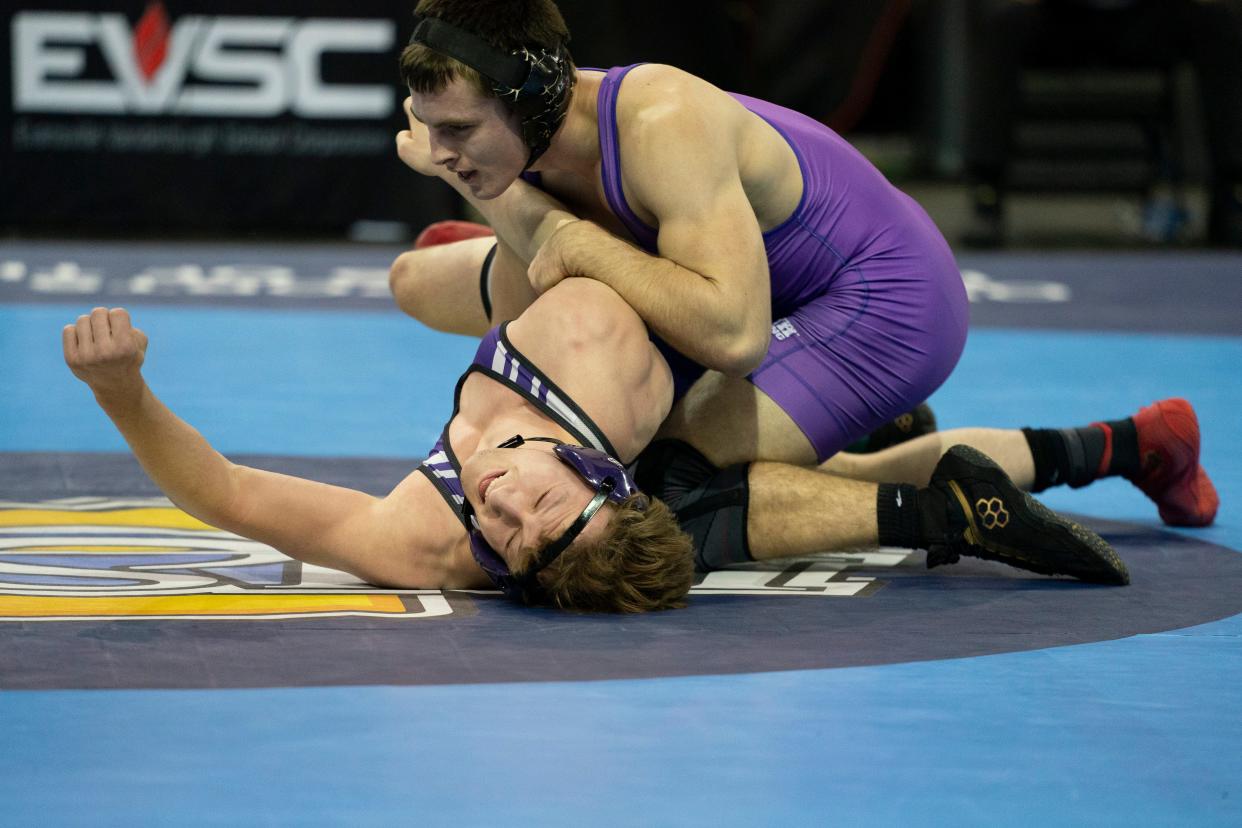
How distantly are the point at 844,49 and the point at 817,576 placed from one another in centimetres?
831

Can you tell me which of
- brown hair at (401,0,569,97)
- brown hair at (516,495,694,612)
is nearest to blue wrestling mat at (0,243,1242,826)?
brown hair at (516,495,694,612)

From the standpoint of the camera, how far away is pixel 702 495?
3439mm

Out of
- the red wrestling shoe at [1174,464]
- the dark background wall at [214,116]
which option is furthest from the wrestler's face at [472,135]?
the dark background wall at [214,116]

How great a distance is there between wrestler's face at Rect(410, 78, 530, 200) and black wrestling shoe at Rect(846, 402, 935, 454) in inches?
48.5

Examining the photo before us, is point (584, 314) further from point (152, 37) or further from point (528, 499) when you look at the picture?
point (152, 37)

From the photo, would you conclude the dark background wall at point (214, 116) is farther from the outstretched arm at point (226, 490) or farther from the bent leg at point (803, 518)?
the outstretched arm at point (226, 490)

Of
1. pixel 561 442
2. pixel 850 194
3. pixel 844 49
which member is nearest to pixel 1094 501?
pixel 850 194

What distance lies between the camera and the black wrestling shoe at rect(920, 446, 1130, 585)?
3273mm

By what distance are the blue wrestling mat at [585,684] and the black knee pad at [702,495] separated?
8 centimetres

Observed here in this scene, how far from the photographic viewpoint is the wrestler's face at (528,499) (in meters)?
2.96

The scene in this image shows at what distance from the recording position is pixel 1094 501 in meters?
4.37

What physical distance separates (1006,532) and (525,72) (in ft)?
3.89

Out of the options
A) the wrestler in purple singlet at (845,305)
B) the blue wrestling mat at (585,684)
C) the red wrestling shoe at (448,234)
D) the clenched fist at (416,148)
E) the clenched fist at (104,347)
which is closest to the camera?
the blue wrestling mat at (585,684)

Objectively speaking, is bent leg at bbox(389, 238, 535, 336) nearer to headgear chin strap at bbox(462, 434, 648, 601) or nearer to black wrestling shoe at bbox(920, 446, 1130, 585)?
headgear chin strap at bbox(462, 434, 648, 601)
